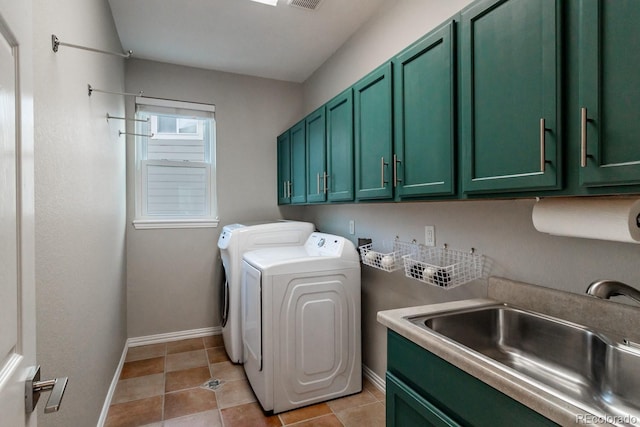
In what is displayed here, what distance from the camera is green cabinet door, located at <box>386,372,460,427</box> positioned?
108cm

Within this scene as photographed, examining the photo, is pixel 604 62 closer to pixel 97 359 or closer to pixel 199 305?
pixel 97 359

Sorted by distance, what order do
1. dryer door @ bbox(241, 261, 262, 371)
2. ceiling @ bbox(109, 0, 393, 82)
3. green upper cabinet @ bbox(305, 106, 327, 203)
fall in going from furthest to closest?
green upper cabinet @ bbox(305, 106, 327, 203) → ceiling @ bbox(109, 0, 393, 82) → dryer door @ bbox(241, 261, 262, 371)

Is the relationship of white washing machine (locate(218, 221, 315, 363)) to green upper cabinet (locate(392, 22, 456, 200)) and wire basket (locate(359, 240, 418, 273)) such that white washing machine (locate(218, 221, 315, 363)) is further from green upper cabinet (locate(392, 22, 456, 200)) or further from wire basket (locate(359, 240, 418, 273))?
green upper cabinet (locate(392, 22, 456, 200))

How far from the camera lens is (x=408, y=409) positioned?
1238mm

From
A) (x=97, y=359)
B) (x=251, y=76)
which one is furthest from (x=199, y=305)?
(x=251, y=76)

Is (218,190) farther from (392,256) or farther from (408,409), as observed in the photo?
(408,409)

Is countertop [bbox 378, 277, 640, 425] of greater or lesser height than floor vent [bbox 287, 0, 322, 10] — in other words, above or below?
below

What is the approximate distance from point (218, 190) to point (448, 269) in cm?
261

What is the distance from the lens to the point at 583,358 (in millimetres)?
1145

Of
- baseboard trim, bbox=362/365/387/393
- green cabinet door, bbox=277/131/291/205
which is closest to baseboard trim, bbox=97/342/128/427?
baseboard trim, bbox=362/365/387/393

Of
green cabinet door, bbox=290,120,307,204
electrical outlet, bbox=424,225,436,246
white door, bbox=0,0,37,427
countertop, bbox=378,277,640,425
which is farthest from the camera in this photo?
green cabinet door, bbox=290,120,307,204

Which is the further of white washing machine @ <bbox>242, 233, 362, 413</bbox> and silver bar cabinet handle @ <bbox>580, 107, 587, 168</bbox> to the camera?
white washing machine @ <bbox>242, 233, 362, 413</bbox>

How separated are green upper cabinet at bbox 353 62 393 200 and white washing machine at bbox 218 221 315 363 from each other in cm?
114

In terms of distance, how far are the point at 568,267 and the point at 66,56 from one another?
2.25 metres
